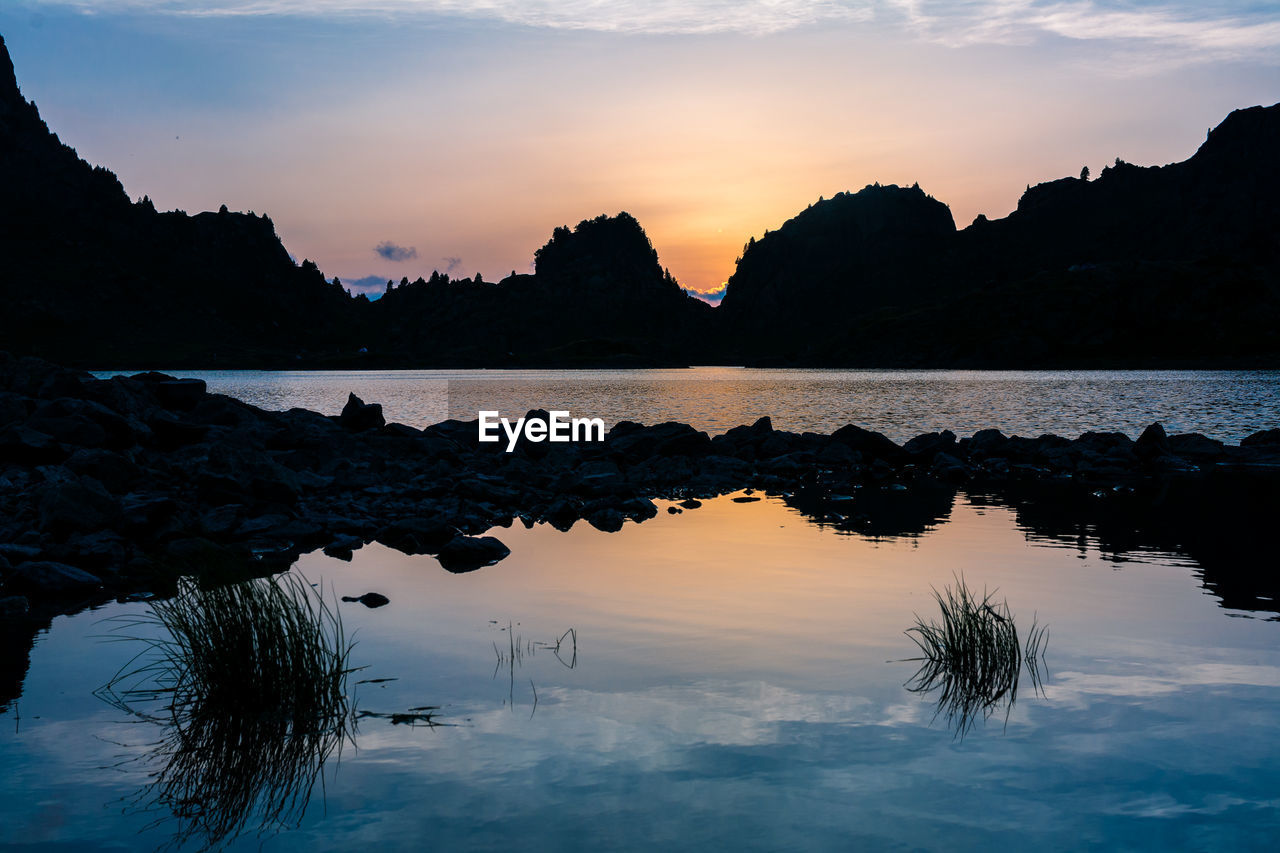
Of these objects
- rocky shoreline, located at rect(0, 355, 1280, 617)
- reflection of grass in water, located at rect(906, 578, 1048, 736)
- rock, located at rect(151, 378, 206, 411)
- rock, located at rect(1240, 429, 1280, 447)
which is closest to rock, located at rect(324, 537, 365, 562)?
rocky shoreline, located at rect(0, 355, 1280, 617)

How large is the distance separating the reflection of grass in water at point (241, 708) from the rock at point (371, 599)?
3869 millimetres

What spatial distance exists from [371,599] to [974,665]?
9486mm

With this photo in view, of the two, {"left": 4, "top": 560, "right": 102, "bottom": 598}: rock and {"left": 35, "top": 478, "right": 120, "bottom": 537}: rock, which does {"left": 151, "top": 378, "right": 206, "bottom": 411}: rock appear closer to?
{"left": 35, "top": 478, "right": 120, "bottom": 537}: rock

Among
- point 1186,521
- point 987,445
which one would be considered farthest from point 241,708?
point 987,445

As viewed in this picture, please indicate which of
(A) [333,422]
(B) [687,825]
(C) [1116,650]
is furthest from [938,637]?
(A) [333,422]

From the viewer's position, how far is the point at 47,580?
16156 millimetres

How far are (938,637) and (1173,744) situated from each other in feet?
12.2

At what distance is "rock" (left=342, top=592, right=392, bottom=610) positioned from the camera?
619 inches

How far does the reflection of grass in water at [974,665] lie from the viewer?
10977mm

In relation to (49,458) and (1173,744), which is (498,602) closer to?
(1173,744)

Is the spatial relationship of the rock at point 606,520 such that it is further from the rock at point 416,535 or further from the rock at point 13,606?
the rock at point 13,606

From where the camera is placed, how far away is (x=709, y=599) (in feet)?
53.3

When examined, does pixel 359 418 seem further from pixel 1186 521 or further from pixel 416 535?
pixel 1186 521

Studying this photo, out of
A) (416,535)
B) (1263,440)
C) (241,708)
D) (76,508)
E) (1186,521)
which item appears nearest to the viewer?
(241,708)
